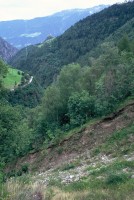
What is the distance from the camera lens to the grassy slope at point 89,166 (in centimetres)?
1380

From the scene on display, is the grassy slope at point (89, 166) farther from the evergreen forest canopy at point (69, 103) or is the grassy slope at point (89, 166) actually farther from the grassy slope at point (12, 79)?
the grassy slope at point (12, 79)

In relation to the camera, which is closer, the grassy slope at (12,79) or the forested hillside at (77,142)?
the forested hillside at (77,142)

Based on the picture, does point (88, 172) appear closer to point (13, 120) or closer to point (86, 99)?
point (13, 120)

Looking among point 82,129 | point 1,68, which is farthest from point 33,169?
point 1,68

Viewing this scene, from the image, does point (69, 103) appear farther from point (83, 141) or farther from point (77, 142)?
point (83, 141)

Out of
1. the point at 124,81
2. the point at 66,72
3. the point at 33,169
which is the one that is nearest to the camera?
the point at 33,169

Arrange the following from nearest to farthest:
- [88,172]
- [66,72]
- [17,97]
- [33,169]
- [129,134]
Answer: [88,172] → [129,134] → [33,169] → [66,72] → [17,97]

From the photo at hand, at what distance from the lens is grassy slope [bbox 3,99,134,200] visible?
543 inches

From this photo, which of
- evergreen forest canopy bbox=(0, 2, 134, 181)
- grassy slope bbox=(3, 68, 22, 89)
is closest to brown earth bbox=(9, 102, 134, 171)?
evergreen forest canopy bbox=(0, 2, 134, 181)

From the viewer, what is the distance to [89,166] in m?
24.0

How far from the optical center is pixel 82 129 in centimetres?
3816

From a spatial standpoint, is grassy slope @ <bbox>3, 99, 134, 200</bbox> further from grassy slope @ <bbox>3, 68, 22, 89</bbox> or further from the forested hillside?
grassy slope @ <bbox>3, 68, 22, 89</bbox>

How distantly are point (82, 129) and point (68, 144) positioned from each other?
2146 millimetres

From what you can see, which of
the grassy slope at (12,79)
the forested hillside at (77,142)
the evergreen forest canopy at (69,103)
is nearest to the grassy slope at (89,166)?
the forested hillside at (77,142)
